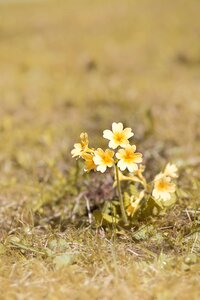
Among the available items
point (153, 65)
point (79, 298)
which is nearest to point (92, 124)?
point (153, 65)

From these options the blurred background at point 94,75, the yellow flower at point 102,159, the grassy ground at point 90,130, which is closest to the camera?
the grassy ground at point 90,130

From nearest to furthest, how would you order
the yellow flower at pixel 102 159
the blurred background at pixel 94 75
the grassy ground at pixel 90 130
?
the grassy ground at pixel 90 130
the yellow flower at pixel 102 159
the blurred background at pixel 94 75

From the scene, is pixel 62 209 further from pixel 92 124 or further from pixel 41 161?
pixel 92 124

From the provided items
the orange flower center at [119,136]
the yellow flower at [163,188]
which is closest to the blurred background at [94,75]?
the yellow flower at [163,188]

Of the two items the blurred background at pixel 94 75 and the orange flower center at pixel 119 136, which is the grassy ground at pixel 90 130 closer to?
the blurred background at pixel 94 75

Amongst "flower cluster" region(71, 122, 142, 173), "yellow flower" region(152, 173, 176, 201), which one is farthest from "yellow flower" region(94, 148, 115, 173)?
"yellow flower" region(152, 173, 176, 201)

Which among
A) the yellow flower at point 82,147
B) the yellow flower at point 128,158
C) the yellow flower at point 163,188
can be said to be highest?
the yellow flower at point 82,147
